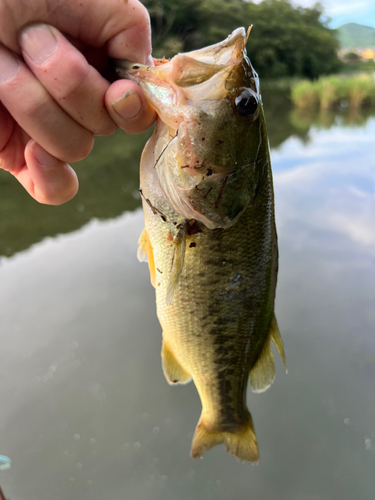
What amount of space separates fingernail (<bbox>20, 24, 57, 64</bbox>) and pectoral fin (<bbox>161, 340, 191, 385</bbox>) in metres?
1.29

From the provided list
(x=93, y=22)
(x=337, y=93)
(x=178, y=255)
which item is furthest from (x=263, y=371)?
(x=337, y=93)

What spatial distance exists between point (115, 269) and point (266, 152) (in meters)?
3.47

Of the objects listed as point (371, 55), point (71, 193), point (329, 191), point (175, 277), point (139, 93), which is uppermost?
point (139, 93)

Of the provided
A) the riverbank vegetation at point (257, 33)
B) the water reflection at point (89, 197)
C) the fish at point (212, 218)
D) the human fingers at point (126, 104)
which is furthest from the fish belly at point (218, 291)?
the riverbank vegetation at point (257, 33)

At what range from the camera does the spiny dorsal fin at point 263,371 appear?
5.36ft

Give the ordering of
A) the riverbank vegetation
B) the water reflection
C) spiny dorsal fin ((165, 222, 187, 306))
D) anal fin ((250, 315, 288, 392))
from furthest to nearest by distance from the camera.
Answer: the riverbank vegetation → the water reflection → anal fin ((250, 315, 288, 392)) → spiny dorsal fin ((165, 222, 187, 306))

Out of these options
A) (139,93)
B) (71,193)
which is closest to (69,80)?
(139,93)

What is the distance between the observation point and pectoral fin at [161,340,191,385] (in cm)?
165

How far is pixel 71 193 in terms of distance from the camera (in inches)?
53.4

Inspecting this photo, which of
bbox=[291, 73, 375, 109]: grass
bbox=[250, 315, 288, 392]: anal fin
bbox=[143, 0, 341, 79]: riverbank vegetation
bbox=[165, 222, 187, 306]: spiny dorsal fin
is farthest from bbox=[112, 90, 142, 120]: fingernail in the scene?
bbox=[143, 0, 341, 79]: riverbank vegetation

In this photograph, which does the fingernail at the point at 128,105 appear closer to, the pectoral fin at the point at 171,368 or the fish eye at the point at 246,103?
the fish eye at the point at 246,103

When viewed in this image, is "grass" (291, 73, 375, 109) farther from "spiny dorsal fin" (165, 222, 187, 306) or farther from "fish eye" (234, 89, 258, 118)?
"spiny dorsal fin" (165, 222, 187, 306)

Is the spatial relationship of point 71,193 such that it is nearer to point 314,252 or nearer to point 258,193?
point 258,193

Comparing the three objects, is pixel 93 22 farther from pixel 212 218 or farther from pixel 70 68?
pixel 212 218
